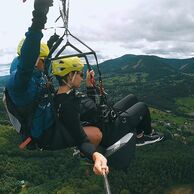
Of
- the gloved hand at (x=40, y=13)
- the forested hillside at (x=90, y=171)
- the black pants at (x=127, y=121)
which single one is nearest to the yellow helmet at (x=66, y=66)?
the black pants at (x=127, y=121)

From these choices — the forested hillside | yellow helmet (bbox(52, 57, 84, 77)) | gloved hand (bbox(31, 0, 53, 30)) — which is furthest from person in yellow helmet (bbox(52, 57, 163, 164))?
the forested hillside

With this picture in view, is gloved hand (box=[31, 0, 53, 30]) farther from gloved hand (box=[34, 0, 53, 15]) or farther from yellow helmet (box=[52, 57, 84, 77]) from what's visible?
yellow helmet (box=[52, 57, 84, 77])

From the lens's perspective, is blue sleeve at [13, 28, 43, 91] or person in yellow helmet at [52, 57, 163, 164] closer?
blue sleeve at [13, 28, 43, 91]

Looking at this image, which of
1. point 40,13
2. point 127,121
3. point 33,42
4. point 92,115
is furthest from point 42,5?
point 127,121

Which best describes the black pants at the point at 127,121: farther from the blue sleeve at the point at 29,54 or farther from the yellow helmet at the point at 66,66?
the blue sleeve at the point at 29,54

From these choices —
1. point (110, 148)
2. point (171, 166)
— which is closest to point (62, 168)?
point (171, 166)
